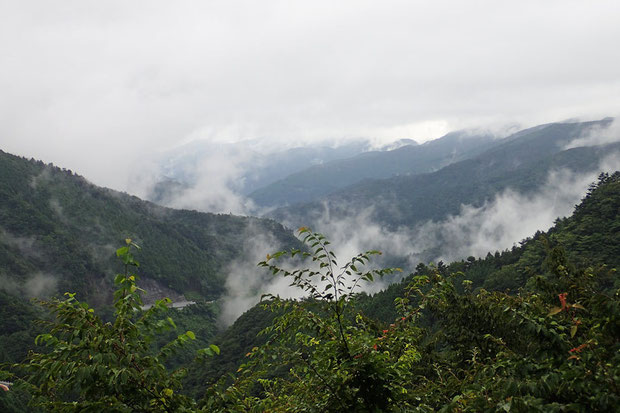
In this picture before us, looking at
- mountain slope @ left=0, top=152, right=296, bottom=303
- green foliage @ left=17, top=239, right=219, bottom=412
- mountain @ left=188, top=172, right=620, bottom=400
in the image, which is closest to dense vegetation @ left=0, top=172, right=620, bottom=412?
green foliage @ left=17, top=239, right=219, bottom=412

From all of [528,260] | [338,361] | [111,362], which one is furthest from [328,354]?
[528,260]

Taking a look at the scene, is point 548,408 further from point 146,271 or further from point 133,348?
point 146,271

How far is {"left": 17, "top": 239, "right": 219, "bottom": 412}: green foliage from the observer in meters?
4.73

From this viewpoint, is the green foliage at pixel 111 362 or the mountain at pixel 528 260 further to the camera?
the mountain at pixel 528 260

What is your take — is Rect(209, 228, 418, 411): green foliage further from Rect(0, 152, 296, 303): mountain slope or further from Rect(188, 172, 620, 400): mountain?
Rect(0, 152, 296, 303): mountain slope

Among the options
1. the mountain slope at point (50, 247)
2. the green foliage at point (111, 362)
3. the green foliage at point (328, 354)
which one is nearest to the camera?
the green foliage at point (111, 362)

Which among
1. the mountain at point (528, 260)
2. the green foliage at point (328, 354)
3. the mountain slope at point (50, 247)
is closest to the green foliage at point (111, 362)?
the green foliage at point (328, 354)

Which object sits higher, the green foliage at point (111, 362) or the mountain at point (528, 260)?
the green foliage at point (111, 362)

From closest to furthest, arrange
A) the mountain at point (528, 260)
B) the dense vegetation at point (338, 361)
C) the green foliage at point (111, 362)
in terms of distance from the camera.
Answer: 1. the dense vegetation at point (338, 361)
2. the green foliage at point (111, 362)
3. the mountain at point (528, 260)

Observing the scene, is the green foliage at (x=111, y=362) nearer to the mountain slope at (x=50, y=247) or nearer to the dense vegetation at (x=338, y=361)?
the dense vegetation at (x=338, y=361)

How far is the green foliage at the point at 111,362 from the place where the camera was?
4.73 metres

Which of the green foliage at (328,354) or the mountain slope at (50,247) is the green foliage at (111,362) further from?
the mountain slope at (50,247)

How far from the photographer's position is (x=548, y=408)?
13.5ft

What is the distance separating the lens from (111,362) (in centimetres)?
493
